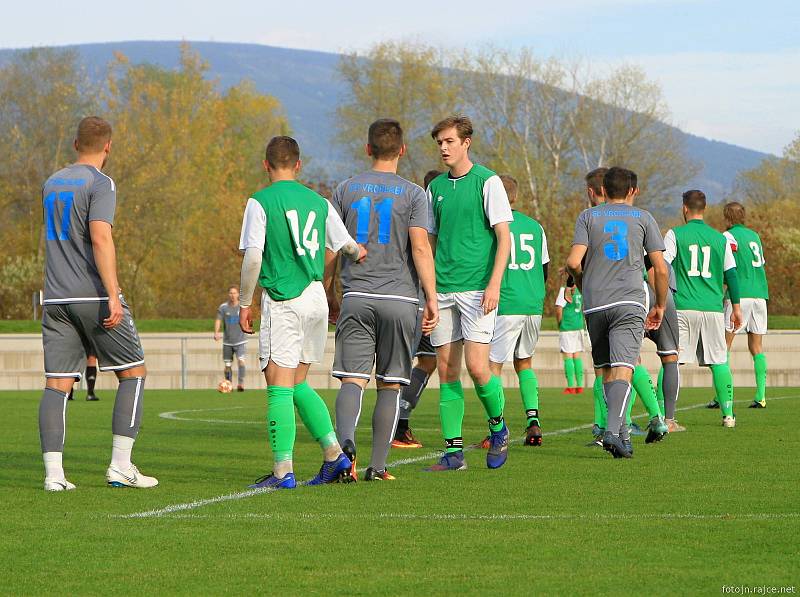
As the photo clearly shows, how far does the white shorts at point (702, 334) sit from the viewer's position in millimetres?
14172

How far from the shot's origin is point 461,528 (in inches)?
270

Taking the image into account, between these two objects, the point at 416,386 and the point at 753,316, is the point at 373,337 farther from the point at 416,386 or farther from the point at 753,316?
the point at 753,316

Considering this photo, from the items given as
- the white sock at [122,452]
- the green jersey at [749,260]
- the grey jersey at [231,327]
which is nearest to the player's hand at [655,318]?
the white sock at [122,452]

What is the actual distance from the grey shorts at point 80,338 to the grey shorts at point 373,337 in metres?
1.25

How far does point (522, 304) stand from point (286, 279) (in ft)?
15.0

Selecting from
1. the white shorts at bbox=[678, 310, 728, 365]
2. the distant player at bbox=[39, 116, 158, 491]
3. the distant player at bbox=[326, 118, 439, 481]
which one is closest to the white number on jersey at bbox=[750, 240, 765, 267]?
the white shorts at bbox=[678, 310, 728, 365]

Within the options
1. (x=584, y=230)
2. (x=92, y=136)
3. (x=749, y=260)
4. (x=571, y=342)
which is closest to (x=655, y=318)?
(x=584, y=230)

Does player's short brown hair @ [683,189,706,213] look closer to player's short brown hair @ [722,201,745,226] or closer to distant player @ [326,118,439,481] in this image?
player's short brown hair @ [722,201,745,226]

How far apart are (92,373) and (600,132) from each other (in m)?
49.9

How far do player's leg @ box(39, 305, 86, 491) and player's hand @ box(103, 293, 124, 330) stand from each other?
275mm

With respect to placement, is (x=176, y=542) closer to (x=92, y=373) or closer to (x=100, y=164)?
(x=100, y=164)

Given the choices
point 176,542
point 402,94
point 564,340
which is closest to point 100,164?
point 176,542

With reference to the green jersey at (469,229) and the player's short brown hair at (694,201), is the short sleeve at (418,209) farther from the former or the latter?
the player's short brown hair at (694,201)

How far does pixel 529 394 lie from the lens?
12.7 metres
